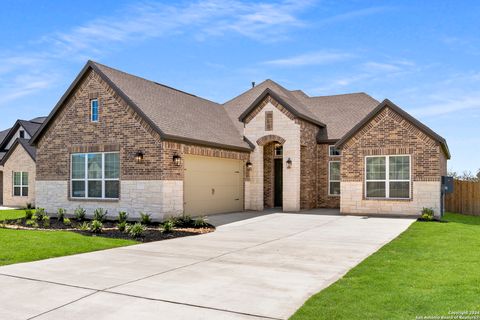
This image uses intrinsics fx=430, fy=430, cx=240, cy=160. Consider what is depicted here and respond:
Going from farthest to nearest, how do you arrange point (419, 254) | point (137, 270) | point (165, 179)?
point (165, 179), point (419, 254), point (137, 270)

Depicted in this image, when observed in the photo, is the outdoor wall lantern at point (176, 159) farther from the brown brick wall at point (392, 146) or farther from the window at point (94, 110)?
the brown brick wall at point (392, 146)

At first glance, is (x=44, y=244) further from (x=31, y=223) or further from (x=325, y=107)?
(x=325, y=107)

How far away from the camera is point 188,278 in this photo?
288 inches

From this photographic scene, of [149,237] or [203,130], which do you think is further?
[203,130]

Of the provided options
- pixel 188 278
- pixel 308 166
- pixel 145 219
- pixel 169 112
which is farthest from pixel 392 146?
pixel 188 278

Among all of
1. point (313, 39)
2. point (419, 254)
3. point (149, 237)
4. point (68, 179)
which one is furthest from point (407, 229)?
point (68, 179)

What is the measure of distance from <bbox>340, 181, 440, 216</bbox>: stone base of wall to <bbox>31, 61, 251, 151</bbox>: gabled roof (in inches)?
213

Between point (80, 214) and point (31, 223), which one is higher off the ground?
point (80, 214)

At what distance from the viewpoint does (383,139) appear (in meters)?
18.5

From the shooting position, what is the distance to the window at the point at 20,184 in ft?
86.9

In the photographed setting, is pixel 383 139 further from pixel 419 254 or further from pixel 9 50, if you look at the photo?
pixel 9 50

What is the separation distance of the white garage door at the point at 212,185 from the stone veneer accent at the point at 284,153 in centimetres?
69

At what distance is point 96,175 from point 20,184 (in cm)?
1162

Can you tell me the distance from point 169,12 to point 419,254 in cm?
898
